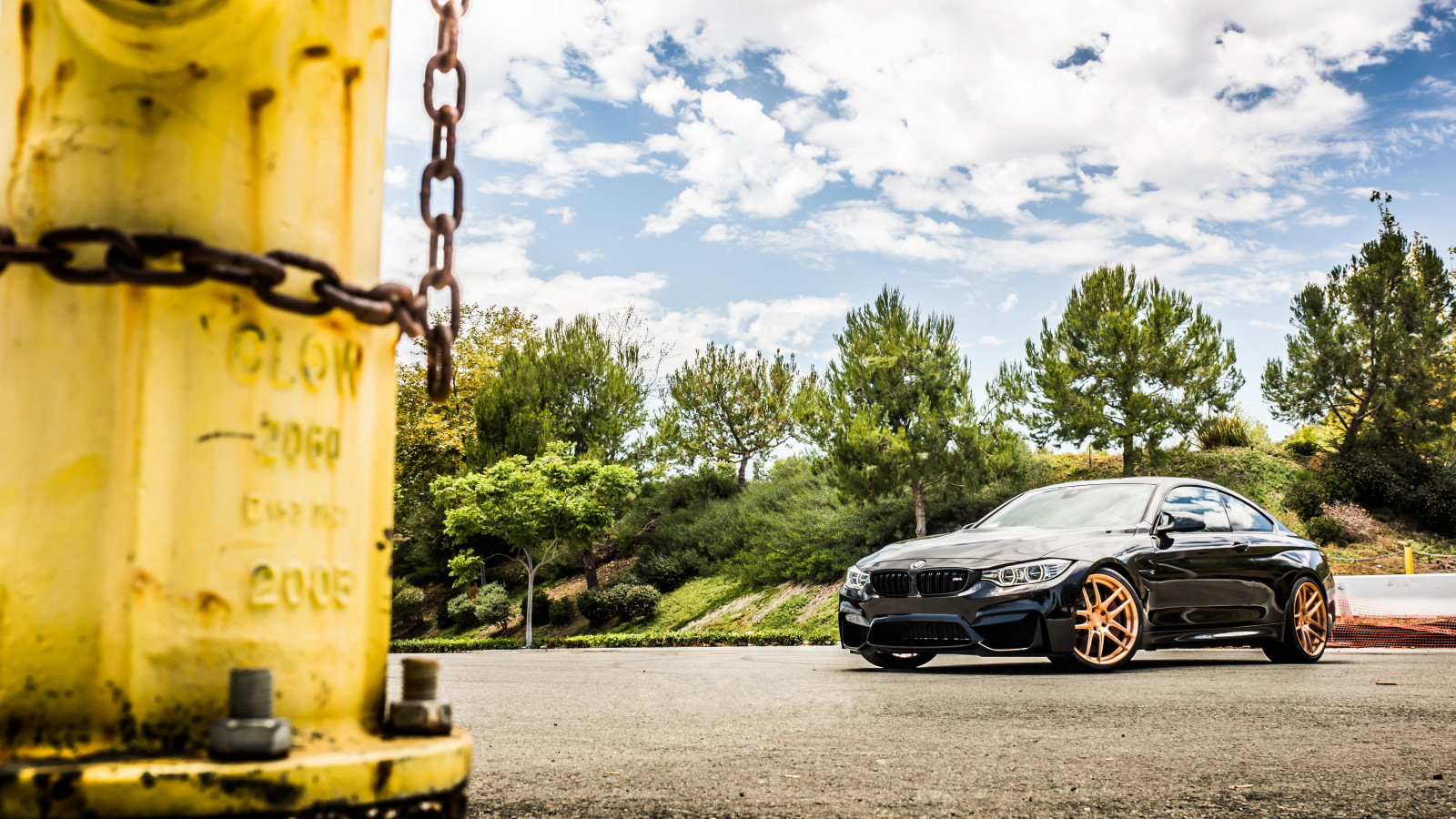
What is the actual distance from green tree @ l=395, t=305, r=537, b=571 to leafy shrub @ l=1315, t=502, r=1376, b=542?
2731 centimetres

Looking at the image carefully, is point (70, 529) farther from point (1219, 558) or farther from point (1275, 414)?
point (1275, 414)

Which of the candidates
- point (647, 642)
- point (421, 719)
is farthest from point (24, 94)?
point (647, 642)

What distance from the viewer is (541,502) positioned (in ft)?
99.2

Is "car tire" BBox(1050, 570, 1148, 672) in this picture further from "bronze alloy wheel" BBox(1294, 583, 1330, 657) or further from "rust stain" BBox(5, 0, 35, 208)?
"rust stain" BBox(5, 0, 35, 208)

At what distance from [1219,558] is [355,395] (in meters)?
8.53

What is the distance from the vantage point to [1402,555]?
26.5m

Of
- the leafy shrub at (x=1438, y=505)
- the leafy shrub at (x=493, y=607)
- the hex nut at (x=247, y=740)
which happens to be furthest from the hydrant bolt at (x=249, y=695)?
the leafy shrub at (x=1438, y=505)

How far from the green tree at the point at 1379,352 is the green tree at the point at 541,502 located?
20.3m

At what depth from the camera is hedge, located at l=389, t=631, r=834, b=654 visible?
19031 millimetres

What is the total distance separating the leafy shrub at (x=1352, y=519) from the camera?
27.6 metres

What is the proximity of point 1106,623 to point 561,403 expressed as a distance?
3266 centimetres

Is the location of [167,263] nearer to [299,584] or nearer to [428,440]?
[299,584]

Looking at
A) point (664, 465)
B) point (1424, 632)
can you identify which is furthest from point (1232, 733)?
point (664, 465)

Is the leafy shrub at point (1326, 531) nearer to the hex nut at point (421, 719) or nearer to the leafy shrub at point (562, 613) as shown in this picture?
the leafy shrub at point (562, 613)
